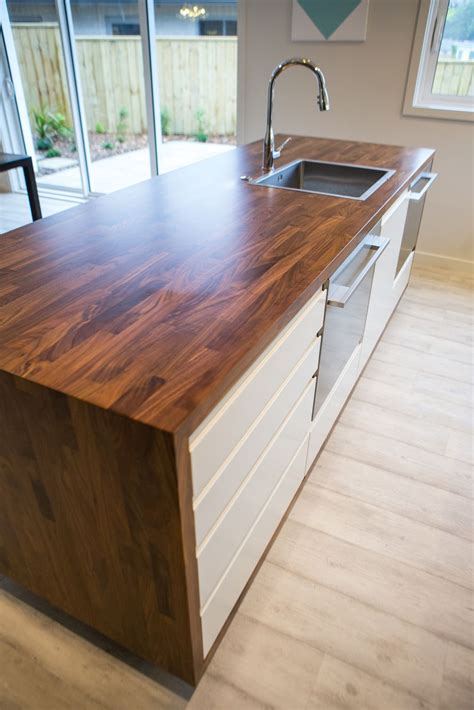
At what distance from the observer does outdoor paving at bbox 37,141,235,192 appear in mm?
4723

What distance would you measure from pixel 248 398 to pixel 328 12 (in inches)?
124

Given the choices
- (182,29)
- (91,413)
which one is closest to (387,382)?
(91,413)

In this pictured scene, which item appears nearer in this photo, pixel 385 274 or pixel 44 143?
pixel 385 274

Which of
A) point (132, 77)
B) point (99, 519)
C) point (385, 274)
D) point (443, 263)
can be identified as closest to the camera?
point (99, 519)

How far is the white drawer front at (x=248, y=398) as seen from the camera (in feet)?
2.83

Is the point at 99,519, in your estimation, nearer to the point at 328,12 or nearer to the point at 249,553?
the point at 249,553

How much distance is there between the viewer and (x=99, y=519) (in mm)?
956

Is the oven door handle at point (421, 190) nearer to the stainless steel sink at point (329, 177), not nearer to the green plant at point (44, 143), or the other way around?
the stainless steel sink at point (329, 177)

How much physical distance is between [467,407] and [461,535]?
725 mm

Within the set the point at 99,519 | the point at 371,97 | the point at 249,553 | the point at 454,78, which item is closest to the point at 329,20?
the point at 371,97

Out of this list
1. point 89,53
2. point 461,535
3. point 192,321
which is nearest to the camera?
point 192,321

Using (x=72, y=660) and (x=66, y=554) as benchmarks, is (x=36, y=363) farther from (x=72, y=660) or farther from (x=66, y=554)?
(x=72, y=660)

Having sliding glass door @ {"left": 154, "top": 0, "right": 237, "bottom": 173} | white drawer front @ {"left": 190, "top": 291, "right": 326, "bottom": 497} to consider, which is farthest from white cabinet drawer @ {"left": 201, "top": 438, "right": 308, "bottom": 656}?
sliding glass door @ {"left": 154, "top": 0, "right": 237, "bottom": 173}

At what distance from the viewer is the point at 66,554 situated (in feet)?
3.62
